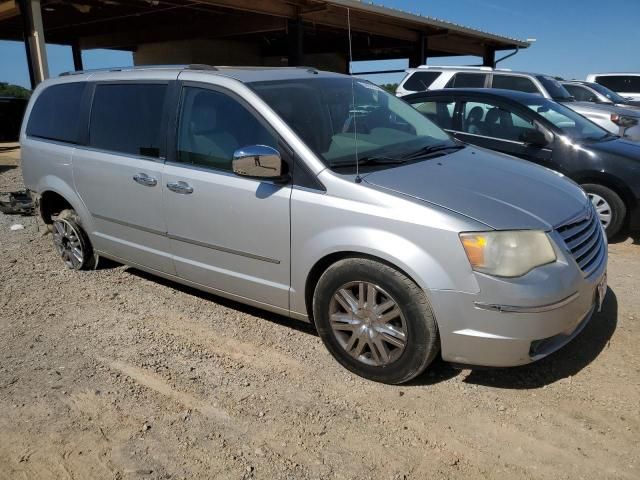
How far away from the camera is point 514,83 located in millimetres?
10547

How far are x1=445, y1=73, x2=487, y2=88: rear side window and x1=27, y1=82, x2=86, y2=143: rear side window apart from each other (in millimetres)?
7596

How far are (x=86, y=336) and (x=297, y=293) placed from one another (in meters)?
1.64

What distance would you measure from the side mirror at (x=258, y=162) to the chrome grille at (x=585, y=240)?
1610 mm

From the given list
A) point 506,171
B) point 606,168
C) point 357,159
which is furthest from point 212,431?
point 606,168

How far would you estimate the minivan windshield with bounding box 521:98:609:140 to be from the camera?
606cm

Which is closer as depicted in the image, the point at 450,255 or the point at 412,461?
the point at 412,461

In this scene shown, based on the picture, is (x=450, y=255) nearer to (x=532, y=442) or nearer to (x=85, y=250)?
(x=532, y=442)

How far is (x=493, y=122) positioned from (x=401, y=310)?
4.16 m

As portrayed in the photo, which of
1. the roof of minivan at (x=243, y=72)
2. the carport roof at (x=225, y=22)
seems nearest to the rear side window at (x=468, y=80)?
the carport roof at (x=225, y=22)

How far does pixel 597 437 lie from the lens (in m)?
2.62

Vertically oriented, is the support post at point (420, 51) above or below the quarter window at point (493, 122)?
above

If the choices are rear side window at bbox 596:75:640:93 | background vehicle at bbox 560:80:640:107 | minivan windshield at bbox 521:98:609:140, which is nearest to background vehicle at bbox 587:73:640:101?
rear side window at bbox 596:75:640:93

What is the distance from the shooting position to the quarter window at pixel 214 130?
3438mm

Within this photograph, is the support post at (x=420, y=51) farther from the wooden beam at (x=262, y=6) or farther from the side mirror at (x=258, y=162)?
the side mirror at (x=258, y=162)
